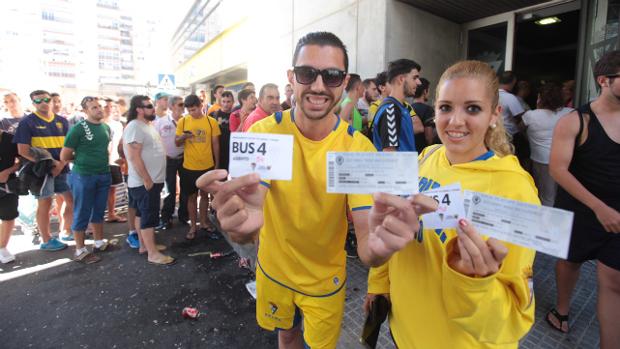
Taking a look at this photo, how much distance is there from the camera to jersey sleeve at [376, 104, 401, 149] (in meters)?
3.16

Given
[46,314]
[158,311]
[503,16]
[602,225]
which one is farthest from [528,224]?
[503,16]

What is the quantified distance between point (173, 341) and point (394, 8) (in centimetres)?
670

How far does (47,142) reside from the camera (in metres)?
4.80

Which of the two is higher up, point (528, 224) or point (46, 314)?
point (528, 224)

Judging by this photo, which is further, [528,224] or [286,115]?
[286,115]

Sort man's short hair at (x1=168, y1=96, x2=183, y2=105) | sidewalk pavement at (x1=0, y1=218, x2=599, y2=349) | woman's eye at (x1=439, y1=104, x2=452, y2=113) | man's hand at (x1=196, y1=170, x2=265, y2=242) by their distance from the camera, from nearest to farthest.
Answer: man's hand at (x1=196, y1=170, x2=265, y2=242), woman's eye at (x1=439, y1=104, x2=452, y2=113), sidewalk pavement at (x1=0, y1=218, x2=599, y2=349), man's short hair at (x1=168, y1=96, x2=183, y2=105)

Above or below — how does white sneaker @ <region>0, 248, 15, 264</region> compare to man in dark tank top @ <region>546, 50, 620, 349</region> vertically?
below

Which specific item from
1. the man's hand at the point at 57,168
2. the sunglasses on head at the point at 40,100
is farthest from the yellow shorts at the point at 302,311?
the sunglasses on head at the point at 40,100

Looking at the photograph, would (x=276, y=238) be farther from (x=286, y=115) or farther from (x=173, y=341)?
(x=173, y=341)

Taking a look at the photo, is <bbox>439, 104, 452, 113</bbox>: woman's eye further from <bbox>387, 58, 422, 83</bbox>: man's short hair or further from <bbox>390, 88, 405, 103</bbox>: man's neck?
<bbox>387, 58, 422, 83</bbox>: man's short hair

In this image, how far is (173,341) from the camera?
9.34ft

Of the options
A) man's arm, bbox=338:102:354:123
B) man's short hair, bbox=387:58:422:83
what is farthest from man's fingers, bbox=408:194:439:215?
man's arm, bbox=338:102:354:123

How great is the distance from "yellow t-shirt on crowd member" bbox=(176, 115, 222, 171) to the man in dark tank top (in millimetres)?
4569

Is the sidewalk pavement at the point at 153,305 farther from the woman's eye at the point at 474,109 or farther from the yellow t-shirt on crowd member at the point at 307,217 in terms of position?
the woman's eye at the point at 474,109
